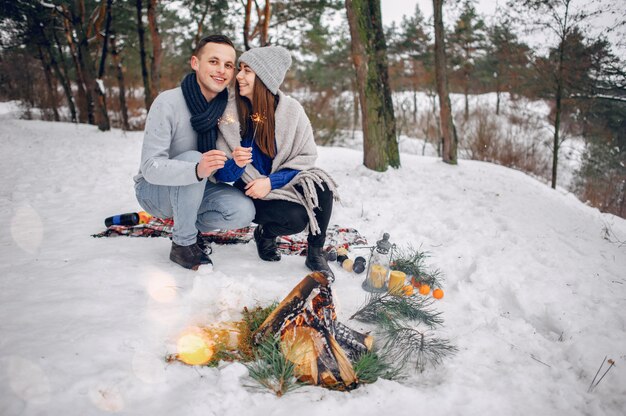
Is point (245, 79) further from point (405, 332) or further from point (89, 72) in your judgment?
point (89, 72)

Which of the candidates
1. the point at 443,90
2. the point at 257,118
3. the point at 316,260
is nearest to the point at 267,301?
the point at 316,260

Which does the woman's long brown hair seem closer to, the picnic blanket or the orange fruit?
the picnic blanket

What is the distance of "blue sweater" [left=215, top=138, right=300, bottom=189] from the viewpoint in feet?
7.43

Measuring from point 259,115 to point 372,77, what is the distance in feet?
11.2

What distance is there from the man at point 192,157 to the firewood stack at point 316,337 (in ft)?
3.04

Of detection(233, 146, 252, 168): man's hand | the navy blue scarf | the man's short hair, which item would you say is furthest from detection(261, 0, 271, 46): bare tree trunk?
detection(233, 146, 252, 168): man's hand

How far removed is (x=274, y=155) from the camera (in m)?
2.43

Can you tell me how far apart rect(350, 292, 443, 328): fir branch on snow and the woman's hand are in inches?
39.6

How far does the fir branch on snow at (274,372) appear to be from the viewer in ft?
4.35

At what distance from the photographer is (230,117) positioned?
224cm

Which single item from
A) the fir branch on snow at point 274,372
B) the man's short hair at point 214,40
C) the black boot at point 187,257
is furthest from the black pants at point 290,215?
the fir branch on snow at point 274,372

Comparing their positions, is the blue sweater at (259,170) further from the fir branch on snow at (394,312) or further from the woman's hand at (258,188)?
the fir branch on snow at (394,312)

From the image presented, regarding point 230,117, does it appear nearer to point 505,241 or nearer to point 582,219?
point 505,241

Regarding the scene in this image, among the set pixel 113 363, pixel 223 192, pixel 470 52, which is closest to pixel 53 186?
pixel 223 192
